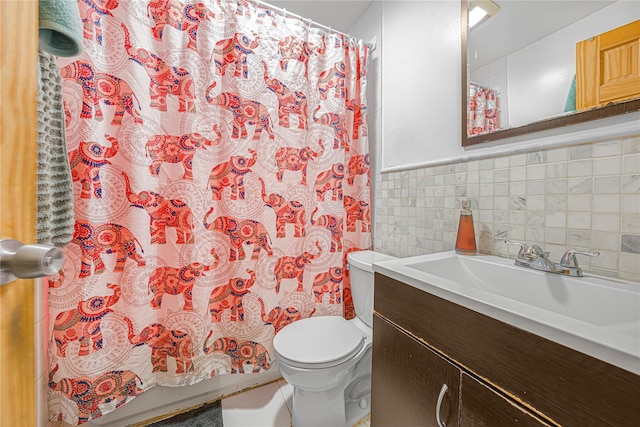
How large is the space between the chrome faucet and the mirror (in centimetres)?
35

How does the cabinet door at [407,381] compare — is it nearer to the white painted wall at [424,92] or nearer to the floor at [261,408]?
the floor at [261,408]

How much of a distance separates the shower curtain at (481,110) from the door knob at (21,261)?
1131mm

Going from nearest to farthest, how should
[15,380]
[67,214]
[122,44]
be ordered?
1. [15,380]
2. [67,214]
3. [122,44]

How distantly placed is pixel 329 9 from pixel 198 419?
231 cm

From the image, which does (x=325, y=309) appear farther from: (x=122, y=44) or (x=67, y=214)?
(x=122, y=44)

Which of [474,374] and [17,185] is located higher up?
[17,185]

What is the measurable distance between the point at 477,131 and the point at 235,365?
1432 millimetres

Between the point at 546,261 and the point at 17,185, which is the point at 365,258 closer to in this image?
the point at 546,261

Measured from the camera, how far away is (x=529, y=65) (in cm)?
78

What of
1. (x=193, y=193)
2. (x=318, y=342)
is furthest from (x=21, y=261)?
(x=318, y=342)

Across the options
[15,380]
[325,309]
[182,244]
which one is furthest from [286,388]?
[15,380]

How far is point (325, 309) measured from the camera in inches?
52.3

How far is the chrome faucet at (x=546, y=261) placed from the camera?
63cm

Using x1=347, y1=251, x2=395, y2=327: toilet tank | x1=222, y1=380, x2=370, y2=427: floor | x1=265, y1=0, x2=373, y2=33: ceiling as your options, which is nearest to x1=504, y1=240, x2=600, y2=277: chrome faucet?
x1=347, y1=251, x2=395, y2=327: toilet tank
